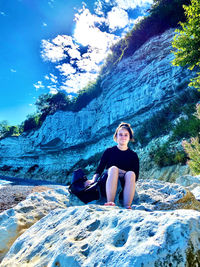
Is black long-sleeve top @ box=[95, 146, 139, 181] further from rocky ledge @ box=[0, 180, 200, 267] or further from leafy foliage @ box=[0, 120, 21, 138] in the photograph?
leafy foliage @ box=[0, 120, 21, 138]

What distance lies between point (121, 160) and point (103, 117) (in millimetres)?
17018

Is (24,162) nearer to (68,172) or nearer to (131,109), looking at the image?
(68,172)

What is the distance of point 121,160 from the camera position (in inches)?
115

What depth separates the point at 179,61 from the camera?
18.2 feet

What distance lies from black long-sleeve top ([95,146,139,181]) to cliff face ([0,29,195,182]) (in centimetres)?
733

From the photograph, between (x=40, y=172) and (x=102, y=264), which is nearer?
(x=102, y=264)

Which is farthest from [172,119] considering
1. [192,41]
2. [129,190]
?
[129,190]

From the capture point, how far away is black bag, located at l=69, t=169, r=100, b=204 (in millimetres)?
2572

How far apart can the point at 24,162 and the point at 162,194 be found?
3245 cm

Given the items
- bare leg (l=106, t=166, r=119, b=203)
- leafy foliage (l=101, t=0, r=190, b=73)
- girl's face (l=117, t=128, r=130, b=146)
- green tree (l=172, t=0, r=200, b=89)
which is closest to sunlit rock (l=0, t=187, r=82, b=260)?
bare leg (l=106, t=166, r=119, b=203)

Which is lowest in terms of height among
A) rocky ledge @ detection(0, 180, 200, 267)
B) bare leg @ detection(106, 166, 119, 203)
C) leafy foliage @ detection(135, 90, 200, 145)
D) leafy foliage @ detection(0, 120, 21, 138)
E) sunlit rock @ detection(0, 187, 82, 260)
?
sunlit rock @ detection(0, 187, 82, 260)

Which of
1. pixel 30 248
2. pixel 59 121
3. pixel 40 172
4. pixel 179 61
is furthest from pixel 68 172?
pixel 30 248

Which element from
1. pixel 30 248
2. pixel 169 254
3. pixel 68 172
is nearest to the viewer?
pixel 169 254

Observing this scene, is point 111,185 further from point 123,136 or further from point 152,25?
point 152,25
